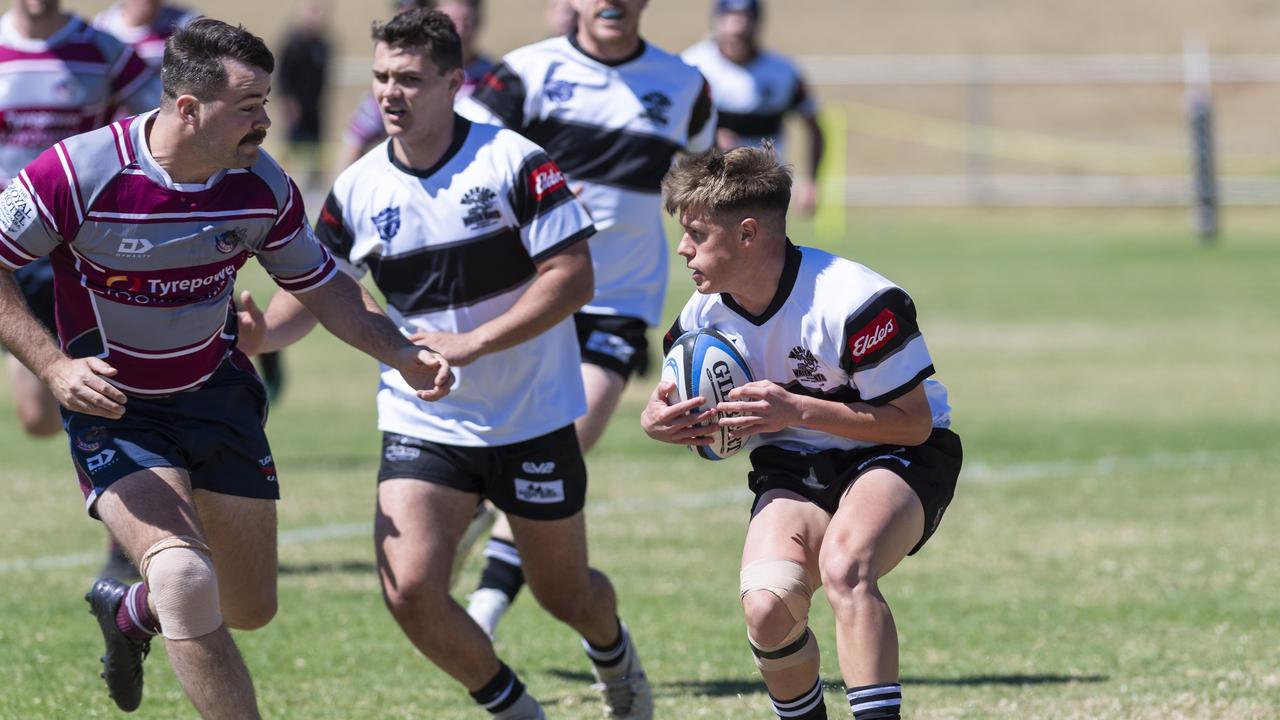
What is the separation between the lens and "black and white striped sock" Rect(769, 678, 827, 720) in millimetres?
5188

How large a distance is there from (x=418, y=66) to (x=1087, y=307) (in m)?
15.1

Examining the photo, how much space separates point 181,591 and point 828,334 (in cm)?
188

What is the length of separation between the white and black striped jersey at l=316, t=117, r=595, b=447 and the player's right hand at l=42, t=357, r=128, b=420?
1.23 m

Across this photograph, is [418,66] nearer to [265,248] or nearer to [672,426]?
[265,248]

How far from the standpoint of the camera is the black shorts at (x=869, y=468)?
522cm

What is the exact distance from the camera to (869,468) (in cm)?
522

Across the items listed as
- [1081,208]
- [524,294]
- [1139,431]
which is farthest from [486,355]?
[1081,208]

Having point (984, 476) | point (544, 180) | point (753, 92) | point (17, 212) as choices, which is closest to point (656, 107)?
point (544, 180)

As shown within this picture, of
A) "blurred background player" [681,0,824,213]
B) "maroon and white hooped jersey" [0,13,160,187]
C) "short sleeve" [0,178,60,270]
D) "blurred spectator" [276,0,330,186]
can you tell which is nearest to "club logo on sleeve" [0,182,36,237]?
"short sleeve" [0,178,60,270]

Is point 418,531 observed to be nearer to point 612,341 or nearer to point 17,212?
point 17,212

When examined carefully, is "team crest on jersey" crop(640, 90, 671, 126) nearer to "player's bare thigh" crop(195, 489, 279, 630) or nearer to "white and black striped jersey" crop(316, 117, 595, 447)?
"white and black striped jersey" crop(316, 117, 595, 447)

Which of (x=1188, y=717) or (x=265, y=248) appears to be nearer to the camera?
(x=265, y=248)

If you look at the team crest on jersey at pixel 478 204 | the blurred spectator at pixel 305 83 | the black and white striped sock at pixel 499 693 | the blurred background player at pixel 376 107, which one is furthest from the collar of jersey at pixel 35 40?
the blurred spectator at pixel 305 83

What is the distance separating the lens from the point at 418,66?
5.82 metres
